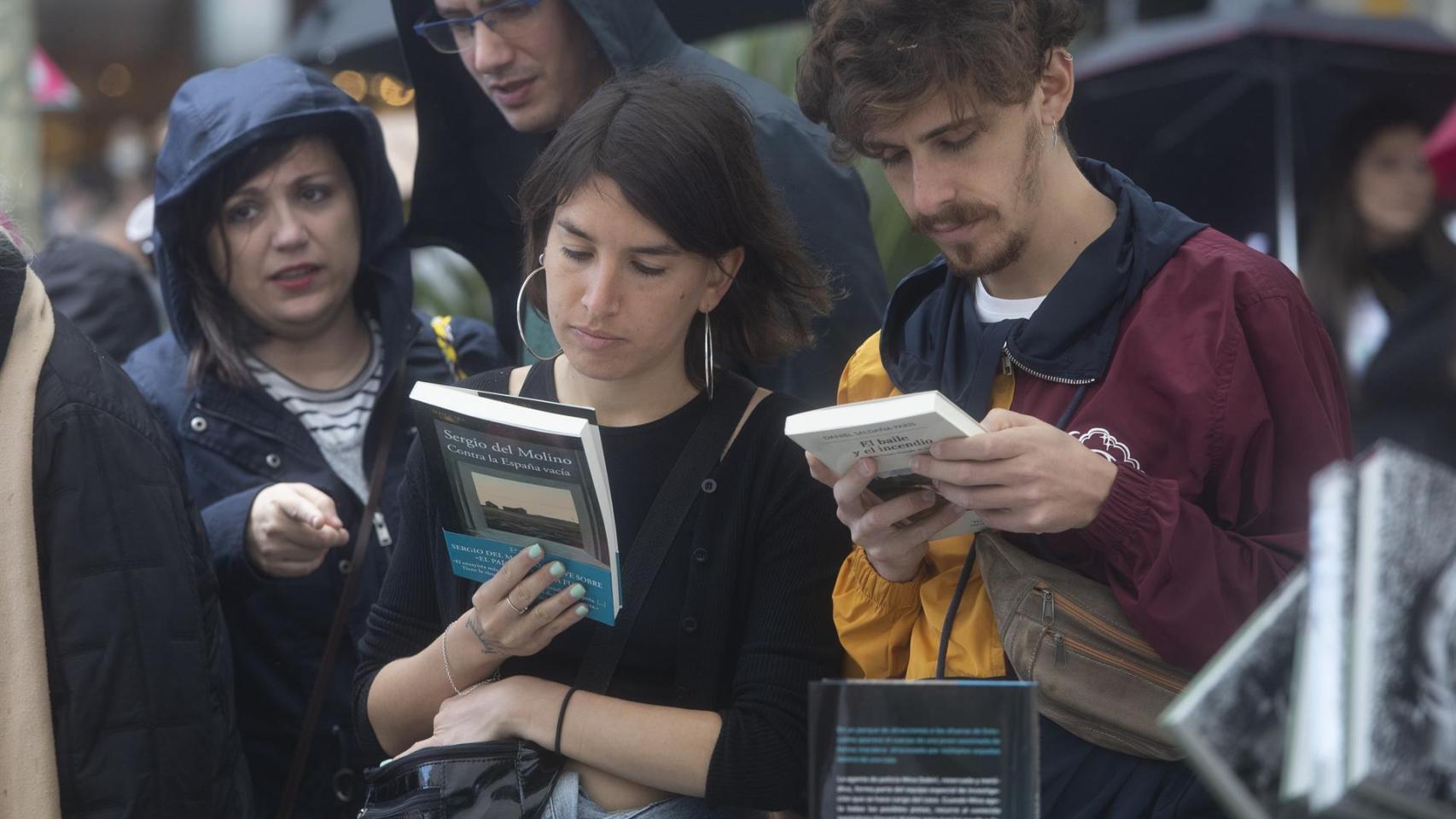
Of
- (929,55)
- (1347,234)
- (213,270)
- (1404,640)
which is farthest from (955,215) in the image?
(1347,234)

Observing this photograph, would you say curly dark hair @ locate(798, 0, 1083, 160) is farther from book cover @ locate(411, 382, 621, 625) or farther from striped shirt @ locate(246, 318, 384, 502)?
striped shirt @ locate(246, 318, 384, 502)

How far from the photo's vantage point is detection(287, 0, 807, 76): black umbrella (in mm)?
3809

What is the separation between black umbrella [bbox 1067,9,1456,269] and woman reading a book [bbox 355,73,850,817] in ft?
10.3

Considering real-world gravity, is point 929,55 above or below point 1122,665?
above

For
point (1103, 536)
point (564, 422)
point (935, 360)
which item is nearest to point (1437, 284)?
point (935, 360)

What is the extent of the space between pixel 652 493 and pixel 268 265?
118cm

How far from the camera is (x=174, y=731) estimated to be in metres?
2.24

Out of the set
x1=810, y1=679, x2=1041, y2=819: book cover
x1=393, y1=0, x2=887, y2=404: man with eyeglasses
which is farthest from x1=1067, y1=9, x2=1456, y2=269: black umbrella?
x1=810, y1=679, x2=1041, y2=819: book cover

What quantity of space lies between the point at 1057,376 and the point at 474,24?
1.57 m

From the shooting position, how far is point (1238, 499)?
194 centimetres

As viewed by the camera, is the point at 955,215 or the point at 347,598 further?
the point at 347,598

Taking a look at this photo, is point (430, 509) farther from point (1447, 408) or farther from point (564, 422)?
point (1447, 408)

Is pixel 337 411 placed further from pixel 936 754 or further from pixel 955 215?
pixel 936 754

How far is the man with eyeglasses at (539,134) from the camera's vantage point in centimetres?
283
